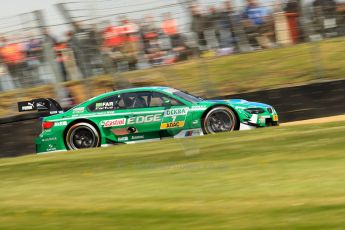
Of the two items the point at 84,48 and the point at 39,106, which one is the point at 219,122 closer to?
the point at 39,106

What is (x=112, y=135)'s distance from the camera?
1307 cm

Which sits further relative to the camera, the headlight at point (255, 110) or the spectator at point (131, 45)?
the spectator at point (131, 45)

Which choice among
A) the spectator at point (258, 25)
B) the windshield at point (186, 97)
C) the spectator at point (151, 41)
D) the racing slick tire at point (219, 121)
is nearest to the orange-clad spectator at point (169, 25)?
the spectator at point (151, 41)

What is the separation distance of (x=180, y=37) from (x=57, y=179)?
23.3ft

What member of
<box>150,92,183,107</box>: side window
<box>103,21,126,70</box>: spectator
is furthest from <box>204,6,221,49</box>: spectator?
<box>150,92,183,107</box>: side window

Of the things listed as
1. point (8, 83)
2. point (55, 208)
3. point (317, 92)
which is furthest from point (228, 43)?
point (55, 208)

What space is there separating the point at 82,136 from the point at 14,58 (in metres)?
3.43

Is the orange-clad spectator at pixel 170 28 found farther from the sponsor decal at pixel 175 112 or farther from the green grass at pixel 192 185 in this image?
the green grass at pixel 192 185

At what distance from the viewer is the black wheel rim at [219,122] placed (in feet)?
41.1

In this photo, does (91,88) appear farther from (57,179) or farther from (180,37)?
(57,179)

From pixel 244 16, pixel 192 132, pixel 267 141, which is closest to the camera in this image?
pixel 267 141

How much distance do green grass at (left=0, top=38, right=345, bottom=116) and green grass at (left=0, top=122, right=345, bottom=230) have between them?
14.4 ft

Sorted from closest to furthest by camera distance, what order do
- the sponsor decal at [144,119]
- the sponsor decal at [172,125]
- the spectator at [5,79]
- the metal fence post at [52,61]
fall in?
the sponsor decal at [172,125] → the sponsor decal at [144,119] → the metal fence post at [52,61] → the spectator at [5,79]

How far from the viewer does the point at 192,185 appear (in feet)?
23.2
